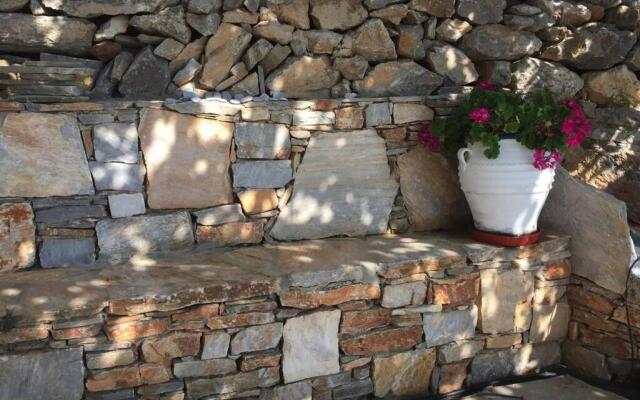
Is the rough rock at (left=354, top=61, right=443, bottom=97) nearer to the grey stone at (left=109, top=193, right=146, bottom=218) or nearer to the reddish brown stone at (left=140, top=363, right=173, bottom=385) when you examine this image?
the grey stone at (left=109, top=193, right=146, bottom=218)

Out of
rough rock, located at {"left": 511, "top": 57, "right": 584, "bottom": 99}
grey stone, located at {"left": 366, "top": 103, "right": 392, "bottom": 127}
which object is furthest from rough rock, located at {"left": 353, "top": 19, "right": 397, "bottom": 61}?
rough rock, located at {"left": 511, "top": 57, "right": 584, "bottom": 99}

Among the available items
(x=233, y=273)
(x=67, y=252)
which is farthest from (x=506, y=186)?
(x=67, y=252)

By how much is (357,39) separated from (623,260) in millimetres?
1702

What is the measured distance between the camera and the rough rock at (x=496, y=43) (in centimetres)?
335

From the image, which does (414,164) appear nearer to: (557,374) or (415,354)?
(415,354)

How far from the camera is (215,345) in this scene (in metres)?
2.41

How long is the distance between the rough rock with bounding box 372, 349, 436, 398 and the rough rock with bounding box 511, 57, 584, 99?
1658mm

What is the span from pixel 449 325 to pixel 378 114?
1.10 m

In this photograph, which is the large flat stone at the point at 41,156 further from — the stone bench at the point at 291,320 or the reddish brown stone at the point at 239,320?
the reddish brown stone at the point at 239,320

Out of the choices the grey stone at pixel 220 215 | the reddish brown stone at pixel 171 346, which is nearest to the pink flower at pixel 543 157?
the grey stone at pixel 220 215

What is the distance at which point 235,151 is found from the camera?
113 inches

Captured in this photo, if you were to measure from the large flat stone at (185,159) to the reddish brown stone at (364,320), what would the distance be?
81cm

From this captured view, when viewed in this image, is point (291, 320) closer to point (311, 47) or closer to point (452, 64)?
Result: point (311, 47)

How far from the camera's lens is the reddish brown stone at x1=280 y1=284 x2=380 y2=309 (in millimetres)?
2502
